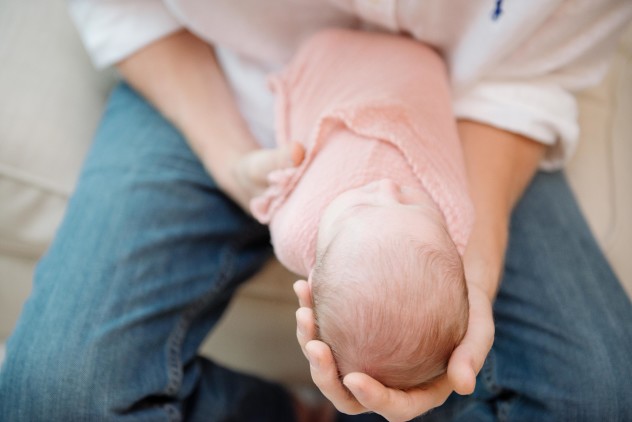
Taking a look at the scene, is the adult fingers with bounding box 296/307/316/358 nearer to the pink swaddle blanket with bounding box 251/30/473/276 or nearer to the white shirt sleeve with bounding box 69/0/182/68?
the pink swaddle blanket with bounding box 251/30/473/276

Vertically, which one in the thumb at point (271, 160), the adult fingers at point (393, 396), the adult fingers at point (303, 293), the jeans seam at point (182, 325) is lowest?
the jeans seam at point (182, 325)

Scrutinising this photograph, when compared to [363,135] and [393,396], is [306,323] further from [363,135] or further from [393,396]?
[363,135]

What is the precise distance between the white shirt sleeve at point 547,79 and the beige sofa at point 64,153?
0.16 metres

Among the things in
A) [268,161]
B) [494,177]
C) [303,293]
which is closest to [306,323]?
[303,293]

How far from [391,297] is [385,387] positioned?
8 centimetres

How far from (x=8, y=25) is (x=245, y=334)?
616mm

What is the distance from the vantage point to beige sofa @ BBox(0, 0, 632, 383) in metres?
0.78

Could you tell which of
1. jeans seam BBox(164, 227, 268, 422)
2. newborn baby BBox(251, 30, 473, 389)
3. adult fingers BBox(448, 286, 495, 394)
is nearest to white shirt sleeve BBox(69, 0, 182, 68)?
newborn baby BBox(251, 30, 473, 389)

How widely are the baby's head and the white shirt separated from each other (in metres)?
0.27

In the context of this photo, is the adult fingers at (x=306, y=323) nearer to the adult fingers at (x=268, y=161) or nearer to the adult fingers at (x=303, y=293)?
the adult fingers at (x=303, y=293)

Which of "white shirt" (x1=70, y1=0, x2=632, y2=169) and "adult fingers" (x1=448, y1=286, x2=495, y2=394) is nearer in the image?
"adult fingers" (x1=448, y1=286, x2=495, y2=394)

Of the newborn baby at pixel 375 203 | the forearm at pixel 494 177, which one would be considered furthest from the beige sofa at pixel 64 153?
the newborn baby at pixel 375 203

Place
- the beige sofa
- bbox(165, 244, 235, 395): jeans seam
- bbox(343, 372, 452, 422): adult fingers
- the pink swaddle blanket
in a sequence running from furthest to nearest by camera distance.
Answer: the beige sofa
bbox(165, 244, 235, 395): jeans seam
the pink swaddle blanket
bbox(343, 372, 452, 422): adult fingers

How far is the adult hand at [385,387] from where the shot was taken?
45 cm
